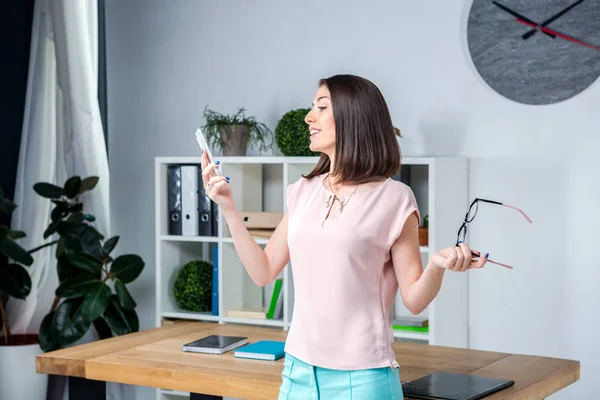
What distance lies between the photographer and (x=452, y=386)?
1996mm

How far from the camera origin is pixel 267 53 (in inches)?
161

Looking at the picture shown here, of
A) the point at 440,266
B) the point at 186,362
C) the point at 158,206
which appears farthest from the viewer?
the point at 158,206

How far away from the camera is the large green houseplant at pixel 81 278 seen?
377 centimetres

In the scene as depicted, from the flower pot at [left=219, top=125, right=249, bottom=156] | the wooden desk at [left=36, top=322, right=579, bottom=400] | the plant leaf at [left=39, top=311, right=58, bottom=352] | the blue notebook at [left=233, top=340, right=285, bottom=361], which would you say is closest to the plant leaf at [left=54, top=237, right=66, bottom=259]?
the plant leaf at [left=39, top=311, right=58, bottom=352]

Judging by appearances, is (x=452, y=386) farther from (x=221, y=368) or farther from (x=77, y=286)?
(x=77, y=286)

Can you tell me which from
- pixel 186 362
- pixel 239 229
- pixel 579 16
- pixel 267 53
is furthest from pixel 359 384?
pixel 267 53

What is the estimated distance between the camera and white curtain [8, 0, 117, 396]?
4.12 m

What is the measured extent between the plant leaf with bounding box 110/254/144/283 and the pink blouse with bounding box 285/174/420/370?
2.32m

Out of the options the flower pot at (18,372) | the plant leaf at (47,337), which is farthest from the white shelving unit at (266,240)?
the flower pot at (18,372)

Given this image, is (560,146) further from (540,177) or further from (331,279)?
(331,279)

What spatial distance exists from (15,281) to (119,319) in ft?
1.67

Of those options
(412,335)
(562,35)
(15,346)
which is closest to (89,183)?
(15,346)

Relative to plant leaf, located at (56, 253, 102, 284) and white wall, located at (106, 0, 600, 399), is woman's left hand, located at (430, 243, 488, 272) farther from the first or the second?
plant leaf, located at (56, 253, 102, 284)

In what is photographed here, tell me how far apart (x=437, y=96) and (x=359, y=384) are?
7.28ft
